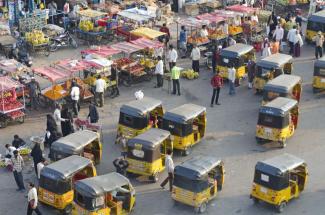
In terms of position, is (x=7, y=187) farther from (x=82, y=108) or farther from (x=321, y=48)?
(x=321, y=48)

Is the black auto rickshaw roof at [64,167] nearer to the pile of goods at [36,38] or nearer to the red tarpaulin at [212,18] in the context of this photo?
the pile of goods at [36,38]

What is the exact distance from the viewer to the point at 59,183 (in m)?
22.7

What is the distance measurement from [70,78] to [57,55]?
22.5 ft

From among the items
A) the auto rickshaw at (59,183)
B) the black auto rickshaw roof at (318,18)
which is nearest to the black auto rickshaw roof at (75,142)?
the auto rickshaw at (59,183)

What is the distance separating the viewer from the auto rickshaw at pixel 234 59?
33438 mm

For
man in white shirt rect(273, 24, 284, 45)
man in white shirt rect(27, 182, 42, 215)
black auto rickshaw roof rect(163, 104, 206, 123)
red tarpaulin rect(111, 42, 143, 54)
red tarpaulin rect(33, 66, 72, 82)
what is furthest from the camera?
man in white shirt rect(273, 24, 284, 45)

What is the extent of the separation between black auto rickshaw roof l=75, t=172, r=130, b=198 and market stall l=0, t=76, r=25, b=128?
28.1ft

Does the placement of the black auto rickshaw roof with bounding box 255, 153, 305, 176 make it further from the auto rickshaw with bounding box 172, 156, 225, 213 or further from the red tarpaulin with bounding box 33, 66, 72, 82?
the red tarpaulin with bounding box 33, 66, 72, 82

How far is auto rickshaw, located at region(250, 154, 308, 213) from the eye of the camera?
74.7ft

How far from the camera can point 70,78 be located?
104 feet

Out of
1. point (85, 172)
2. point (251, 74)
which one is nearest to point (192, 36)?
point (251, 74)

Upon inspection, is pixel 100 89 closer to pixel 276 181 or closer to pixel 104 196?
pixel 104 196

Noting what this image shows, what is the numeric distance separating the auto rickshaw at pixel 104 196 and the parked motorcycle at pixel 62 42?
17.5 meters

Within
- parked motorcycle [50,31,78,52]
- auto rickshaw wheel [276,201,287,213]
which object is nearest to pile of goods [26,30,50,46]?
parked motorcycle [50,31,78,52]
